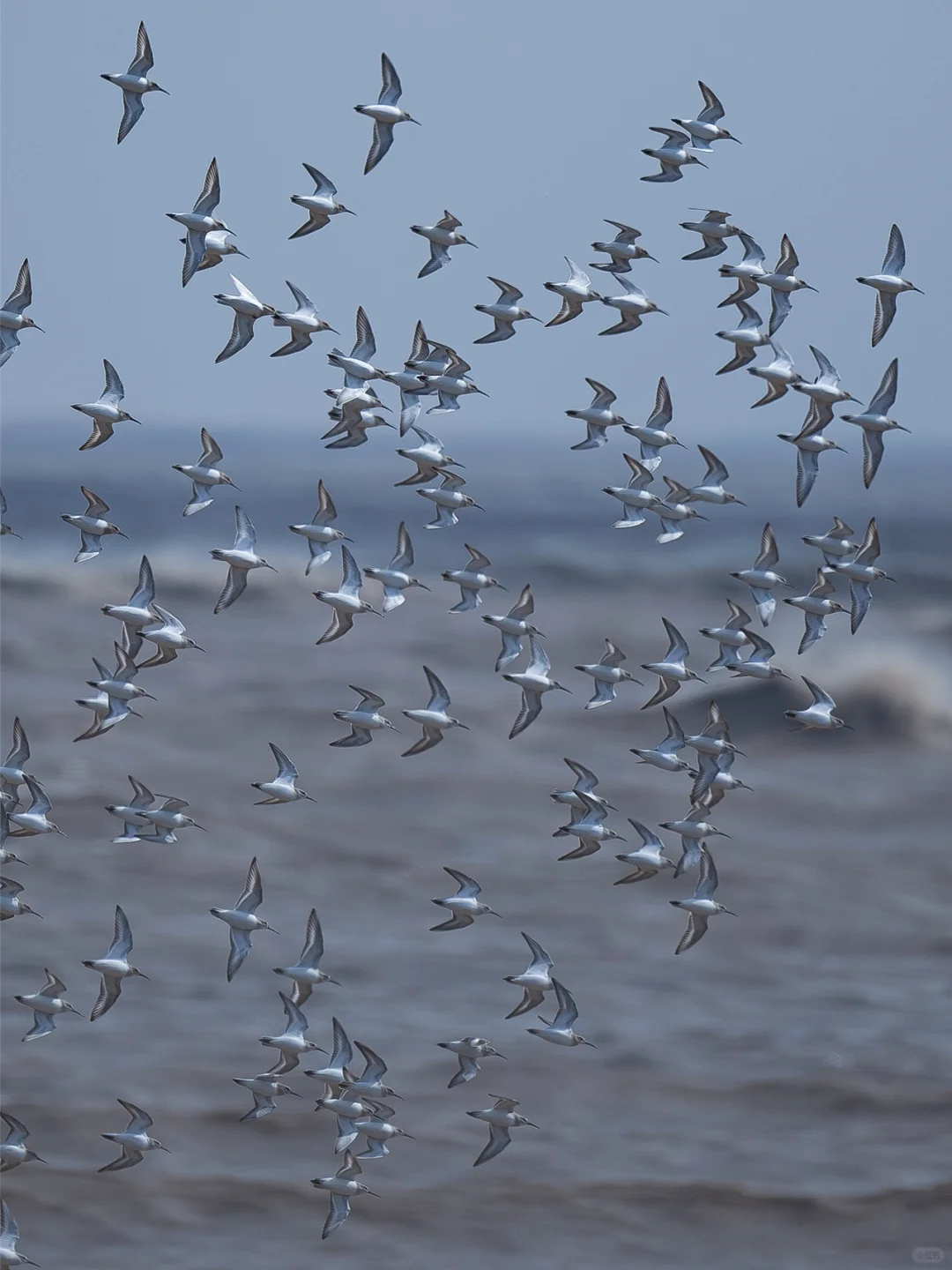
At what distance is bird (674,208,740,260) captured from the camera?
29125 millimetres

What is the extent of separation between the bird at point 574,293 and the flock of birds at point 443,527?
3 centimetres

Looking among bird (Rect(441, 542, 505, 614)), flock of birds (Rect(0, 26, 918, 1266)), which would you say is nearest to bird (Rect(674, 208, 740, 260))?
flock of birds (Rect(0, 26, 918, 1266))

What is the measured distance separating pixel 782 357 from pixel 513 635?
6.33 metres

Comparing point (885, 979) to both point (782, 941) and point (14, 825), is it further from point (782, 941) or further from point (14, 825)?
point (14, 825)

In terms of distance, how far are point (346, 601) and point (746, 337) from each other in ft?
25.2

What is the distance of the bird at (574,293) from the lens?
30484mm

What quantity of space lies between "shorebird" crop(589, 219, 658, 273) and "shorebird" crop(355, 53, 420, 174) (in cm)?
345

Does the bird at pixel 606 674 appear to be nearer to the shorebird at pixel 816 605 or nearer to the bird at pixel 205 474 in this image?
the shorebird at pixel 816 605

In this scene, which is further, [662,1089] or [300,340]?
[662,1089]

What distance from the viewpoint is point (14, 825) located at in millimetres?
32188

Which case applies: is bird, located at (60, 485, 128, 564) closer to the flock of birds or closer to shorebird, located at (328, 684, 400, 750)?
the flock of birds

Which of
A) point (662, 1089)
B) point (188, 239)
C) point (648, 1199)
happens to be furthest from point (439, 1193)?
point (188, 239)

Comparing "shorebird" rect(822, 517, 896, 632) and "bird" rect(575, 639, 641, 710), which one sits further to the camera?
"bird" rect(575, 639, 641, 710)

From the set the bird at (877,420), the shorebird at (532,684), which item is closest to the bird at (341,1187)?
the shorebird at (532,684)
